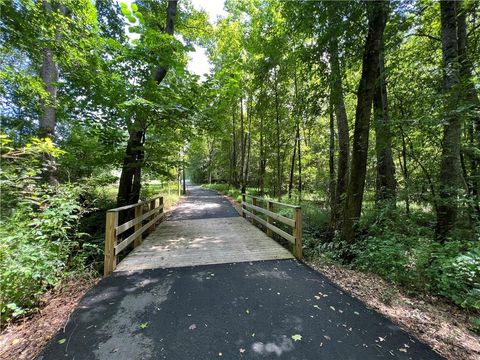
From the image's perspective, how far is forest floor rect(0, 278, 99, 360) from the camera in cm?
205

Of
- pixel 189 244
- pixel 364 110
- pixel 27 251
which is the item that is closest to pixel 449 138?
pixel 364 110

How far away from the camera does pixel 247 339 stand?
7.23ft

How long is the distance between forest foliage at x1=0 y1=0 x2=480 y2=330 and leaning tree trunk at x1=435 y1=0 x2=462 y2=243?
0.08ft

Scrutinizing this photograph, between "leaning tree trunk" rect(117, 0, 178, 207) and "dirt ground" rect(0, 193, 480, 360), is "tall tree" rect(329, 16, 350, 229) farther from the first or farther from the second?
"leaning tree trunk" rect(117, 0, 178, 207)

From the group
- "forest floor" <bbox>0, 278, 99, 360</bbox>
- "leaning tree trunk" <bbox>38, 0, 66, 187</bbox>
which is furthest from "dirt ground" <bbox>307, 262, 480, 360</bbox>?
"leaning tree trunk" <bbox>38, 0, 66, 187</bbox>

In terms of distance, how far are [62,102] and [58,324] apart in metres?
5.67

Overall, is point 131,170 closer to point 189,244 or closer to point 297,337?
point 189,244

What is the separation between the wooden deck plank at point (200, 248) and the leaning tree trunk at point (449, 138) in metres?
2.93

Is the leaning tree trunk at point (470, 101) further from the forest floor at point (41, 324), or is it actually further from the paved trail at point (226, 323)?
the forest floor at point (41, 324)

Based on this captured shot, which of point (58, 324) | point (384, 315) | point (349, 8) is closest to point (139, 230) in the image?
point (58, 324)

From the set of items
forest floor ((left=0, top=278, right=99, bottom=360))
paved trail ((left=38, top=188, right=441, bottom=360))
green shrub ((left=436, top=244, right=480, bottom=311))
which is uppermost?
green shrub ((left=436, top=244, right=480, bottom=311))

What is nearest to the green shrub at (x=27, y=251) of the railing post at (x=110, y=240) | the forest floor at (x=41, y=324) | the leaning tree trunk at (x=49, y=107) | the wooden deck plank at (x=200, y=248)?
the forest floor at (x=41, y=324)

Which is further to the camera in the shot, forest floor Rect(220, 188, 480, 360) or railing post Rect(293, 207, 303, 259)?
railing post Rect(293, 207, 303, 259)

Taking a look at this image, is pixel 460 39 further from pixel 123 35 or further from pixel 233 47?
pixel 123 35
